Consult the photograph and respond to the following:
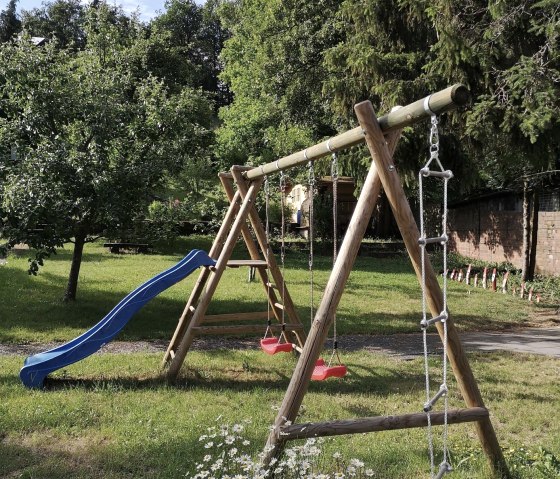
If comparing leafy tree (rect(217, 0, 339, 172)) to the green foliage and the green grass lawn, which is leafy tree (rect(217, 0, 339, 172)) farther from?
the green grass lawn

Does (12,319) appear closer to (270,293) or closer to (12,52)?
(12,52)

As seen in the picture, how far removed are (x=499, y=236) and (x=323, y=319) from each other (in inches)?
650

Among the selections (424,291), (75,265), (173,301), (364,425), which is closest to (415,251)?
(424,291)

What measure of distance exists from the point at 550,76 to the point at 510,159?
2668 mm

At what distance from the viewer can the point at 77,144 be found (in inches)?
371

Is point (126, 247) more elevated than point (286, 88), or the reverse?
point (286, 88)

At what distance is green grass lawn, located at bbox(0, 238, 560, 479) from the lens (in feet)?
13.2

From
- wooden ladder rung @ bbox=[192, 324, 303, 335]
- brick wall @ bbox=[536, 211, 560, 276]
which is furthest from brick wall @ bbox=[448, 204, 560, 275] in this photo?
wooden ladder rung @ bbox=[192, 324, 303, 335]

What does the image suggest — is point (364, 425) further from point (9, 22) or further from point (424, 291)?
point (9, 22)

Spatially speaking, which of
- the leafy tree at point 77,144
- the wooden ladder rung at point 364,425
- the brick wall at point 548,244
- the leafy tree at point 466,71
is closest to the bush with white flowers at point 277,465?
the wooden ladder rung at point 364,425

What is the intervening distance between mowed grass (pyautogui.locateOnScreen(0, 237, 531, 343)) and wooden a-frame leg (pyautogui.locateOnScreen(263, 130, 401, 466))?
5218mm

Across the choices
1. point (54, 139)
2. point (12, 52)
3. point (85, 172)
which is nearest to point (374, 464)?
point (85, 172)

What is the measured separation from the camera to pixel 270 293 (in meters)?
6.96

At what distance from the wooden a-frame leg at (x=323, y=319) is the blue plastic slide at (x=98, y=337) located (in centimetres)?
259
